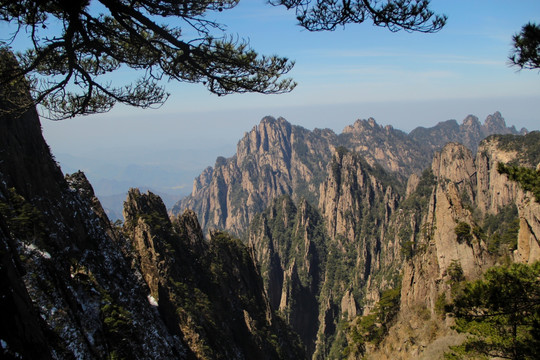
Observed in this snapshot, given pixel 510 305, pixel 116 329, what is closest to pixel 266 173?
pixel 116 329

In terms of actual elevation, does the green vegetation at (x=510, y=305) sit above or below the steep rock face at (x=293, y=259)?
above

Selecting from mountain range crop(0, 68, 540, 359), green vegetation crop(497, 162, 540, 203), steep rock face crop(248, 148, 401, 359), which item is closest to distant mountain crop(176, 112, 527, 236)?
steep rock face crop(248, 148, 401, 359)

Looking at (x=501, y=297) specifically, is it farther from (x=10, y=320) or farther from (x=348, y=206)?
(x=348, y=206)

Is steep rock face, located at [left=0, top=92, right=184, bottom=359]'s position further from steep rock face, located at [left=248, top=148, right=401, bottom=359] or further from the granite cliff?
steep rock face, located at [left=248, top=148, right=401, bottom=359]

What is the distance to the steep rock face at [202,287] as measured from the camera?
60.7ft

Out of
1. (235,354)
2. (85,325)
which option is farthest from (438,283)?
(85,325)

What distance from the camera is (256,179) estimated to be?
181250mm

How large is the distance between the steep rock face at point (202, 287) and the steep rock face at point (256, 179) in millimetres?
126512

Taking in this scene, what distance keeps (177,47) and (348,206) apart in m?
100

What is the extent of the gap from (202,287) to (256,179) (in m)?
157

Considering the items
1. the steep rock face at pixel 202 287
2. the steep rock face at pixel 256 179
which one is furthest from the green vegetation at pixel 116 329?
the steep rock face at pixel 256 179

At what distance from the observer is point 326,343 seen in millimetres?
66562

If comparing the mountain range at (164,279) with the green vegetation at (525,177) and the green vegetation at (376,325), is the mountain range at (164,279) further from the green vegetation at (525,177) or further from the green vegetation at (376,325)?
the green vegetation at (525,177)

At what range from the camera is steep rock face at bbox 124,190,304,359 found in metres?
18.5
